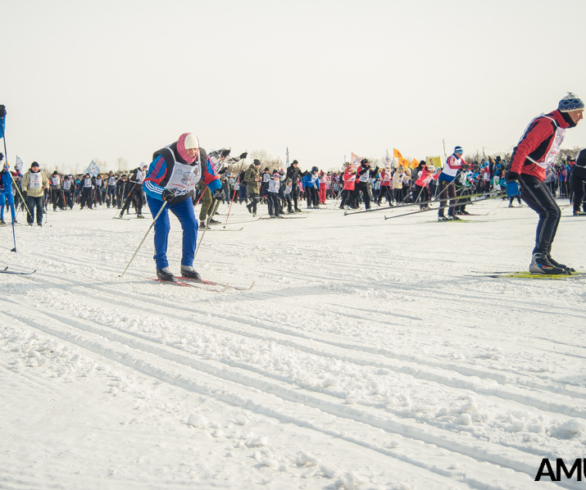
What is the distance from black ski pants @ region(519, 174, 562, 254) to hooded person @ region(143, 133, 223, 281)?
352cm

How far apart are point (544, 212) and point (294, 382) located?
397 centimetres

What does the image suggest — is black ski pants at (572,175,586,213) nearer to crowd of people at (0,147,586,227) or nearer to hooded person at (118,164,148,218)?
crowd of people at (0,147,586,227)

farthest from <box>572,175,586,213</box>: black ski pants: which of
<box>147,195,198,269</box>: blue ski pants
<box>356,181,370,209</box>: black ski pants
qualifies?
<box>147,195,198,269</box>: blue ski pants

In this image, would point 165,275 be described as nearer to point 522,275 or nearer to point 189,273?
point 189,273

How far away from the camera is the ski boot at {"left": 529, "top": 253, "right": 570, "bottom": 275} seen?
532cm

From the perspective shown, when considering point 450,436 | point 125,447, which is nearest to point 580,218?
point 450,436

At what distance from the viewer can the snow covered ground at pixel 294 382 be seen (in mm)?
1910

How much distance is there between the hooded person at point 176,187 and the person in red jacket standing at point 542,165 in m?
3.36

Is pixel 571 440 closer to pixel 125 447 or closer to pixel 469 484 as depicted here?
pixel 469 484

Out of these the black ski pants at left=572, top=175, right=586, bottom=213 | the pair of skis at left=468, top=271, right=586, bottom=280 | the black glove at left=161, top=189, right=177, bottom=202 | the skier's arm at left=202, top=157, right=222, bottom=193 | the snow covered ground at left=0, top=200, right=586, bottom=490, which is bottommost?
the snow covered ground at left=0, top=200, right=586, bottom=490

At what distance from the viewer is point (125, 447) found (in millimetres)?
2049

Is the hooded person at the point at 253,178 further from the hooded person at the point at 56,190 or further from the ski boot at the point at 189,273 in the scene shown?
the hooded person at the point at 56,190

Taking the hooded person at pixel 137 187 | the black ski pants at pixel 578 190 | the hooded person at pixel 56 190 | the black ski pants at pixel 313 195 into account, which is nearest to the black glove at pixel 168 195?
the black ski pants at pixel 578 190

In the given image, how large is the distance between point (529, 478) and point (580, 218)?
38.2 ft
